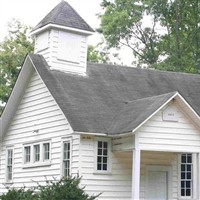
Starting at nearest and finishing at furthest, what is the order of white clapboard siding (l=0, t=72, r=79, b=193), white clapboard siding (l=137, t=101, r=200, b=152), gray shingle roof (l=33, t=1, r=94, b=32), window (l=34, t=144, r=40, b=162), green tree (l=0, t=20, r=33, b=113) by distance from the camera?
white clapboard siding (l=137, t=101, r=200, b=152) → white clapboard siding (l=0, t=72, r=79, b=193) → window (l=34, t=144, r=40, b=162) → gray shingle roof (l=33, t=1, r=94, b=32) → green tree (l=0, t=20, r=33, b=113)

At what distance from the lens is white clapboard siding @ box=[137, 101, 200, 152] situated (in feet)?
69.3

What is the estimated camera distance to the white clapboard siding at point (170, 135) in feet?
69.3

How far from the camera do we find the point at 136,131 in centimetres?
2073

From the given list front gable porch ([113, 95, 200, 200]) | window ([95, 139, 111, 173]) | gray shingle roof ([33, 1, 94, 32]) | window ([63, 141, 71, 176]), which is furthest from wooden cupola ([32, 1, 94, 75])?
front gable porch ([113, 95, 200, 200])

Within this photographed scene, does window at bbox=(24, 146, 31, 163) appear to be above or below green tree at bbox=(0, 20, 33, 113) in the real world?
below

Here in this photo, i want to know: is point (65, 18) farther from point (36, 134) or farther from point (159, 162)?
point (159, 162)

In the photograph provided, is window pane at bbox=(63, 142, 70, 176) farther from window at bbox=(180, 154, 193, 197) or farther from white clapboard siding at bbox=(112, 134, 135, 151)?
window at bbox=(180, 154, 193, 197)

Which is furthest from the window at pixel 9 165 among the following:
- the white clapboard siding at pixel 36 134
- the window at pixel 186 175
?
the window at pixel 186 175

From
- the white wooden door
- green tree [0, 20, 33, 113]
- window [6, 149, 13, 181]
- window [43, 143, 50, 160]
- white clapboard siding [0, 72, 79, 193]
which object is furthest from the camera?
green tree [0, 20, 33, 113]

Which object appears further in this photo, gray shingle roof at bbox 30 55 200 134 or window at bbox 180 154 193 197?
window at bbox 180 154 193 197

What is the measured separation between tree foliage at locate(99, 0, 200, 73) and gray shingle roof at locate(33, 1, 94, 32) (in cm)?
1521

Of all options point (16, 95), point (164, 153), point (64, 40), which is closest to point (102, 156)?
point (164, 153)

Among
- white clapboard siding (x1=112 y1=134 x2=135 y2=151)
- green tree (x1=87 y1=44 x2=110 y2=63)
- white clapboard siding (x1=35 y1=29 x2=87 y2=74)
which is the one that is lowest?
white clapboard siding (x1=112 y1=134 x2=135 y2=151)

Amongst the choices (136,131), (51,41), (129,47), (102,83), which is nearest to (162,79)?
(102,83)
